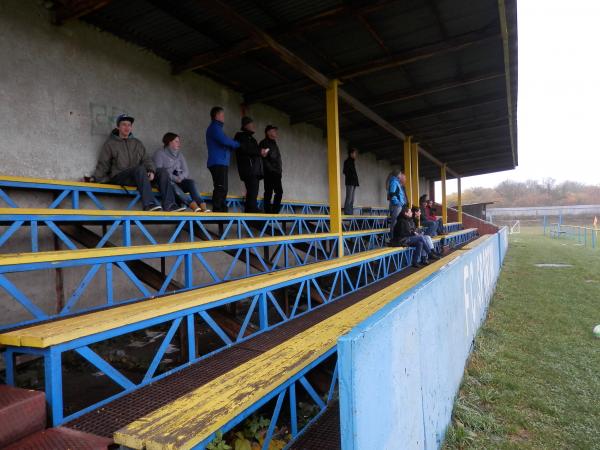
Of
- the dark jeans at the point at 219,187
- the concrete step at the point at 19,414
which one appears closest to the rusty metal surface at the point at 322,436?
the concrete step at the point at 19,414

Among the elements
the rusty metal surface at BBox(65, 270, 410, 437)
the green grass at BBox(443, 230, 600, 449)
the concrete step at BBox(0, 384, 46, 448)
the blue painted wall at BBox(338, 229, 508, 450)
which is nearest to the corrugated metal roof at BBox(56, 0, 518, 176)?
the rusty metal surface at BBox(65, 270, 410, 437)

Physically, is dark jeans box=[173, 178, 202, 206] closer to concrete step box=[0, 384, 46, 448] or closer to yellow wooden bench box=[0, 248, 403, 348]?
yellow wooden bench box=[0, 248, 403, 348]

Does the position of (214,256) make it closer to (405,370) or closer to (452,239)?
(405,370)

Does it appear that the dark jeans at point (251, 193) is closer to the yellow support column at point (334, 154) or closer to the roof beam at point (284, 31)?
the yellow support column at point (334, 154)

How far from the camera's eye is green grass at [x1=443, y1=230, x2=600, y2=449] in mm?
2693

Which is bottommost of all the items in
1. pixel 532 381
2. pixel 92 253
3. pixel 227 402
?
pixel 532 381

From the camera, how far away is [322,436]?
7.11 feet

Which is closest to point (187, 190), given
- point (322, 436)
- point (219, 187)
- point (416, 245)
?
point (219, 187)

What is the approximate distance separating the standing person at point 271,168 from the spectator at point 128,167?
189 centimetres

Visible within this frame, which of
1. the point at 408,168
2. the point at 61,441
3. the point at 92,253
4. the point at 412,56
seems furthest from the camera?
the point at 408,168

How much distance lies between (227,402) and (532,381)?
311 cm

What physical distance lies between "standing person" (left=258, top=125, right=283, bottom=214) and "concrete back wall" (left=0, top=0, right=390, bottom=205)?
989 mm

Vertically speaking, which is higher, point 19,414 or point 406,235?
point 406,235

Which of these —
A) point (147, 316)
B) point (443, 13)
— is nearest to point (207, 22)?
point (443, 13)
